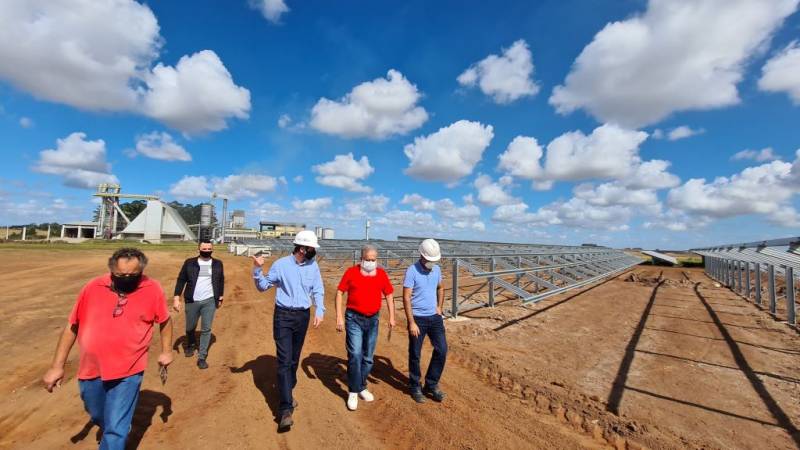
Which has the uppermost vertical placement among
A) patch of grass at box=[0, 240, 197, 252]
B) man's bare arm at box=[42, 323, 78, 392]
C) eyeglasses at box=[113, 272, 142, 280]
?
eyeglasses at box=[113, 272, 142, 280]

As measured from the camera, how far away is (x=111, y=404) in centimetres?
273

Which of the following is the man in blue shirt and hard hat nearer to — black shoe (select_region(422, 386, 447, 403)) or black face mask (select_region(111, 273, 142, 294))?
black shoe (select_region(422, 386, 447, 403))

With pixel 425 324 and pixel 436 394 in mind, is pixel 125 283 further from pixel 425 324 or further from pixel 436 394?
pixel 436 394

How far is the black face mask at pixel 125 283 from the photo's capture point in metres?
2.77

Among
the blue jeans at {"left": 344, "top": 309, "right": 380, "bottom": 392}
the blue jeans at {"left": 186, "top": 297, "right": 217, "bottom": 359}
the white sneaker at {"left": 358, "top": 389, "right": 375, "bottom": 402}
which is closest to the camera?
the blue jeans at {"left": 344, "top": 309, "right": 380, "bottom": 392}

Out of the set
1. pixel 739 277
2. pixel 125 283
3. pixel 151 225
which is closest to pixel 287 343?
pixel 125 283

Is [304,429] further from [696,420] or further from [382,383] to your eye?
[696,420]

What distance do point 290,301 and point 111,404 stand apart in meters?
1.67

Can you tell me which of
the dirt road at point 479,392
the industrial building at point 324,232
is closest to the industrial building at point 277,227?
the industrial building at point 324,232

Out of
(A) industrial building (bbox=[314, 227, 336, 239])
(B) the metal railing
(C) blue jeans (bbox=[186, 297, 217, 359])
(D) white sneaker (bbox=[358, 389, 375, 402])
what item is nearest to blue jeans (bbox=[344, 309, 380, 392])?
(D) white sneaker (bbox=[358, 389, 375, 402])

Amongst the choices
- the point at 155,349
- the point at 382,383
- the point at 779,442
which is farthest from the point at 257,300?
the point at 779,442

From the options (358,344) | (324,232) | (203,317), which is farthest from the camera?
(324,232)

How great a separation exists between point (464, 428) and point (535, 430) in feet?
2.59

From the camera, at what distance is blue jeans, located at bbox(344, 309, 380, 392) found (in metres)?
4.27
